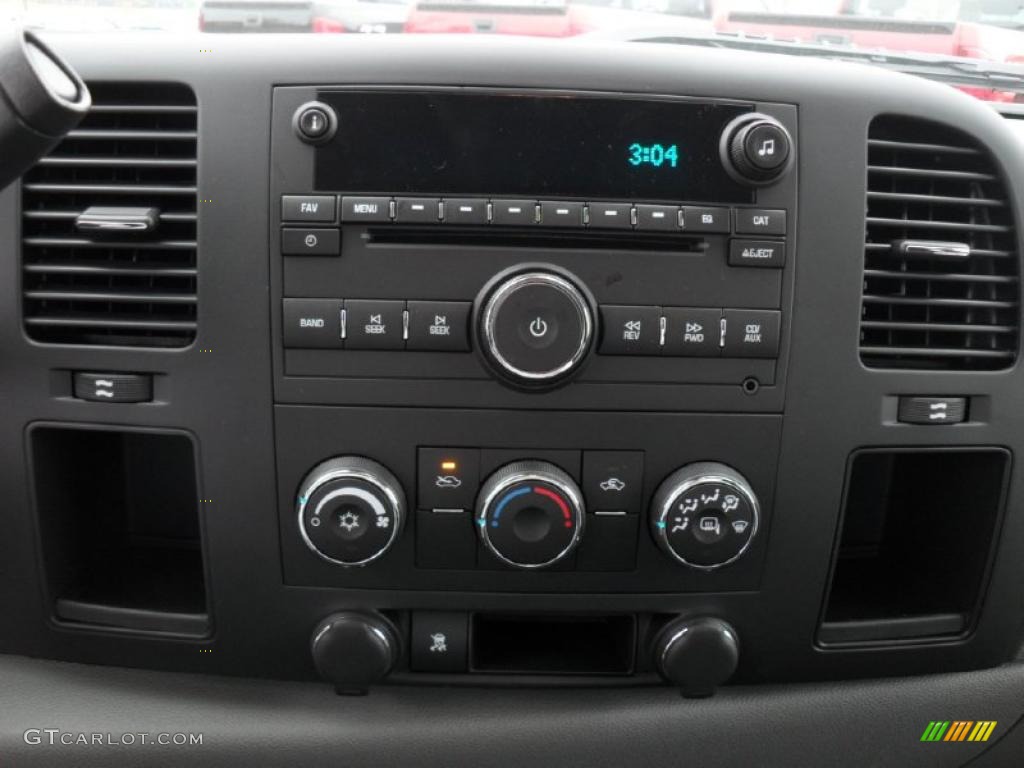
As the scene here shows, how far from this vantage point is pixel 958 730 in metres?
1.31

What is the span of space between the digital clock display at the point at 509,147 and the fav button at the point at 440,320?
0.13 metres

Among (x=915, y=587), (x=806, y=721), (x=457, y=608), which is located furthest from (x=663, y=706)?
(x=915, y=587)

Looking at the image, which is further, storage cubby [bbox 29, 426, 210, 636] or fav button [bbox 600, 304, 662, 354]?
storage cubby [bbox 29, 426, 210, 636]

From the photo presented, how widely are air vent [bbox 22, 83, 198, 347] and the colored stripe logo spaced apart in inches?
45.0

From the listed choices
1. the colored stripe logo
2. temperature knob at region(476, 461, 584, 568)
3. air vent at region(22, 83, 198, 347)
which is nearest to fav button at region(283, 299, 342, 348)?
air vent at region(22, 83, 198, 347)

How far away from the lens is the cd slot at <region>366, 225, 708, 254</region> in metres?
1.08

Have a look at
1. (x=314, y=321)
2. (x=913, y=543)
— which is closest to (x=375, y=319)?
(x=314, y=321)

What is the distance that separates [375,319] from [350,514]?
236 mm

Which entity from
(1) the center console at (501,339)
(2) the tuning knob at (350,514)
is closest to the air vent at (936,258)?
(1) the center console at (501,339)

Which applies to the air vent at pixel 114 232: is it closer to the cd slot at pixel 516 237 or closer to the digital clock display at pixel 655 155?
the cd slot at pixel 516 237

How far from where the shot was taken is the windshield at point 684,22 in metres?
1.32

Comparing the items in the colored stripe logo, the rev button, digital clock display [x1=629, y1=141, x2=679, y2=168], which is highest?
digital clock display [x1=629, y1=141, x2=679, y2=168]

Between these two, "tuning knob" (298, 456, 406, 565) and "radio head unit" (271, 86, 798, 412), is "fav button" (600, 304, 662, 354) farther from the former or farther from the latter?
"tuning knob" (298, 456, 406, 565)

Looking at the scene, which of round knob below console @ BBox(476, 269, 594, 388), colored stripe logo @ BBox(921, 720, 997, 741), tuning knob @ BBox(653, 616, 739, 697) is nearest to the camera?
round knob below console @ BBox(476, 269, 594, 388)
